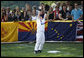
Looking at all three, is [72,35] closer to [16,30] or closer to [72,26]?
[72,26]

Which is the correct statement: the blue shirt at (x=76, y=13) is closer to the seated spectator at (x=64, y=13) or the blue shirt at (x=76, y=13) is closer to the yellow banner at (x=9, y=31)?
the seated spectator at (x=64, y=13)

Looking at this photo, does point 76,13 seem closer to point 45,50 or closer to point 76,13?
point 76,13

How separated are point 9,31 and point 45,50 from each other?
3400mm

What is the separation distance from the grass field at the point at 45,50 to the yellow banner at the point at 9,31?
0.78 m

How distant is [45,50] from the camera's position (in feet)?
39.5

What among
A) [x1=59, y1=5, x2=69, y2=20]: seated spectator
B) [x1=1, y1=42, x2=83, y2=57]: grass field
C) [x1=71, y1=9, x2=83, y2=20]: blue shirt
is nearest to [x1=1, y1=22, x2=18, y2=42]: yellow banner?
[x1=1, y1=42, x2=83, y2=57]: grass field

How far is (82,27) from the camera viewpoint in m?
14.7

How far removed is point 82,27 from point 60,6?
2268mm

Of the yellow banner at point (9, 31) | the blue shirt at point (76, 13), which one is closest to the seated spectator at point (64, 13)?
the blue shirt at point (76, 13)

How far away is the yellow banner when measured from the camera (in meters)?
14.6

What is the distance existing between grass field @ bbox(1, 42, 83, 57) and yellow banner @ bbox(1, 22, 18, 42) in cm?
78

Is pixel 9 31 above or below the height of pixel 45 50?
above

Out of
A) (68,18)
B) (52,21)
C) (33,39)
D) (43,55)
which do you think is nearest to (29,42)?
(33,39)

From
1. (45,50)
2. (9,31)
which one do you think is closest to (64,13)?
(9,31)
